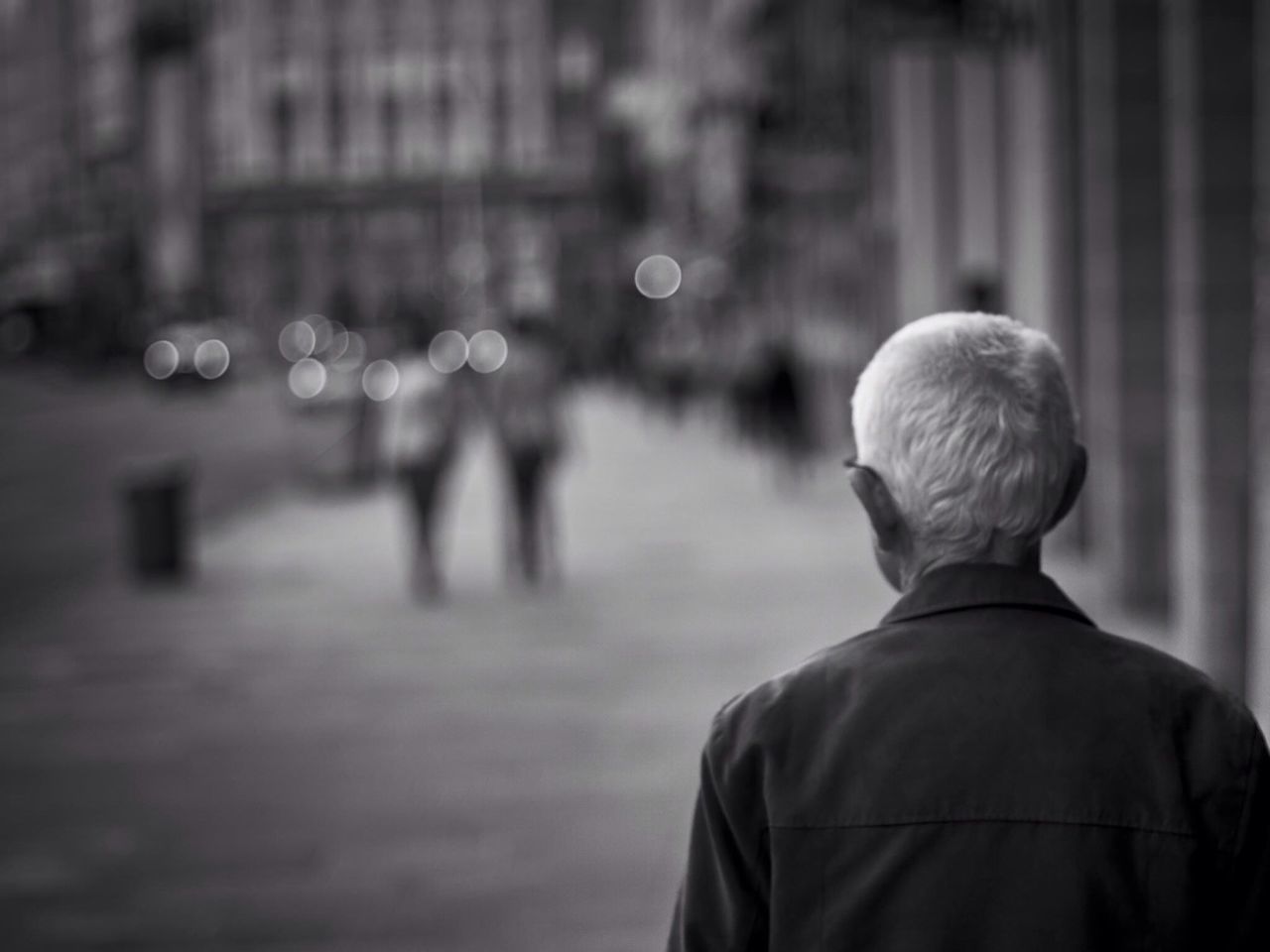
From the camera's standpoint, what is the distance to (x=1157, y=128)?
13.2 meters

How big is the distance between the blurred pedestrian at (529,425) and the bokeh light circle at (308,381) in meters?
31.0

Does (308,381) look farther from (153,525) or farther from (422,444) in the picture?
(422,444)

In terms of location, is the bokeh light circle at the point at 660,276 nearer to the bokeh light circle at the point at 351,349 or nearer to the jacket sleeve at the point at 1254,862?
the bokeh light circle at the point at 351,349

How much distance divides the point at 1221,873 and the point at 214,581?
15.1 m

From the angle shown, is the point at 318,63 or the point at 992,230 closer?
the point at 992,230

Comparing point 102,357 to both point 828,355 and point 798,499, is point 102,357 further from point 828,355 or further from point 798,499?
point 798,499

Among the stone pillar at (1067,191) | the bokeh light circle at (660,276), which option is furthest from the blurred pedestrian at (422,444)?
the bokeh light circle at (660,276)

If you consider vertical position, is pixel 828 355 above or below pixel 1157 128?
below

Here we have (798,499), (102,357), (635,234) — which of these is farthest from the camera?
(635,234)

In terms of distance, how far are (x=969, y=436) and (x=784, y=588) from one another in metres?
13.1

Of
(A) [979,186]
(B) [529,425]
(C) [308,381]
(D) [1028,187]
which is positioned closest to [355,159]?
(C) [308,381]

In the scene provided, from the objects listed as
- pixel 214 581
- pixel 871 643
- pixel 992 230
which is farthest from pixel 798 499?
pixel 871 643

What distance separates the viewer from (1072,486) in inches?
96.5

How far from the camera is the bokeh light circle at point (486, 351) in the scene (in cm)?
6219
